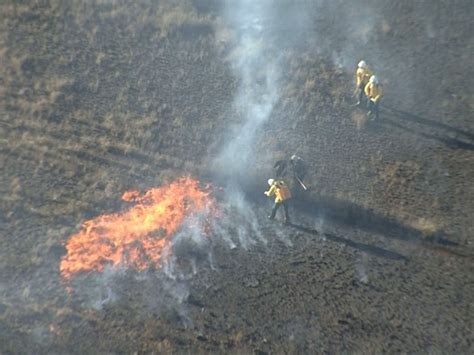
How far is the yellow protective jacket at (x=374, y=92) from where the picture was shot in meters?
17.3

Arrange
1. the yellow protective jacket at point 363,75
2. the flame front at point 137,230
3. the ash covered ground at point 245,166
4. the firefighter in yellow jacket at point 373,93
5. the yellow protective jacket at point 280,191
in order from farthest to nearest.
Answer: the yellow protective jacket at point 363,75, the firefighter in yellow jacket at point 373,93, the yellow protective jacket at point 280,191, the flame front at point 137,230, the ash covered ground at point 245,166

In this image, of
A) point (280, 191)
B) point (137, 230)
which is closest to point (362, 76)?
point (280, 191)

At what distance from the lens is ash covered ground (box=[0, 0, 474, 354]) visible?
12.6 m

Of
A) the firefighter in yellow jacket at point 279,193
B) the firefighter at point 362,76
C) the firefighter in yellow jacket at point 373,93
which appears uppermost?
the firefighter at point 362,76

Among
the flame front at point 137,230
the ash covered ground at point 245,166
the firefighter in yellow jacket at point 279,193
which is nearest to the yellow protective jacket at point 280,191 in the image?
the firefighter in yellow jacket at point 279,193

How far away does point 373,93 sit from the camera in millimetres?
17375

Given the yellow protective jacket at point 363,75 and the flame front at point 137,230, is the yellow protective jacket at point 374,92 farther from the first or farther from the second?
Answer: the flame front at point 137,230

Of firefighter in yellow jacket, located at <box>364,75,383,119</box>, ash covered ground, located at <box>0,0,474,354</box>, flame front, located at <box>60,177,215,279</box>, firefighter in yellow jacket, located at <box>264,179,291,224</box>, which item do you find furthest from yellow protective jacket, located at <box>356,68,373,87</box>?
flame front, located at <box>60,177,215,279</box>

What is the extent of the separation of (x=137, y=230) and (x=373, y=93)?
29.1 ft

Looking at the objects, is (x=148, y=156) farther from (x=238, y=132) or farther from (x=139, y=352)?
(x=139, y=352)

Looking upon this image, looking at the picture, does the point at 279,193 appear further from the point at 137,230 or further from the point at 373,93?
the point at 373,93

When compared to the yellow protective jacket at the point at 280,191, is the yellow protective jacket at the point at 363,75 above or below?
above

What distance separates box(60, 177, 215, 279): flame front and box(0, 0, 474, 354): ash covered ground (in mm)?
330

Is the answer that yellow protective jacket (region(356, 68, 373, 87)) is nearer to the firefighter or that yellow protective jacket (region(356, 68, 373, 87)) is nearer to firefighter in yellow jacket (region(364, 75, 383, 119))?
the firefighter
